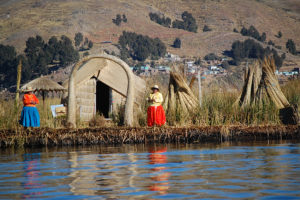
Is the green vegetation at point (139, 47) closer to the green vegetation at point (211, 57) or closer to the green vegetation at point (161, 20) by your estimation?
the green vegetation at point (211, 57)

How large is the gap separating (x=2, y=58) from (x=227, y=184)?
3283 inches

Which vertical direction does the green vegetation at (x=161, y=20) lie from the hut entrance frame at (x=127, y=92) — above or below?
above

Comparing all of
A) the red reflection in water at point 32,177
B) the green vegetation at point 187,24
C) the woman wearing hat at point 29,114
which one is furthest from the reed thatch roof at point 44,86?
the green vegetation at point 187,24

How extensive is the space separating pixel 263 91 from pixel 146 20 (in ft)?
412

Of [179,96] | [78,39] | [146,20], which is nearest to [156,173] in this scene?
[179,96]

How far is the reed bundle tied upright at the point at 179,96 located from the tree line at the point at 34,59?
207ft

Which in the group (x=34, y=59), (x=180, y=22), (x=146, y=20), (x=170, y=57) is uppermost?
(x=180, y=22)

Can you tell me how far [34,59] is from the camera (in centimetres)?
8450

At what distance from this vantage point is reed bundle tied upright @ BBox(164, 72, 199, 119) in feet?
56.8

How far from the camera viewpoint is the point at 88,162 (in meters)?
10.1

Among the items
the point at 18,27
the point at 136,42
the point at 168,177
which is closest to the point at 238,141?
the point at 168,177

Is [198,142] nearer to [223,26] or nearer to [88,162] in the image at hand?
[88,162]

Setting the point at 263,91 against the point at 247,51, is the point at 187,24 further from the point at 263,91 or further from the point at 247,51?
the point at 263,91

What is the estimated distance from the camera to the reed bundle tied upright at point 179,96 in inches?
682
